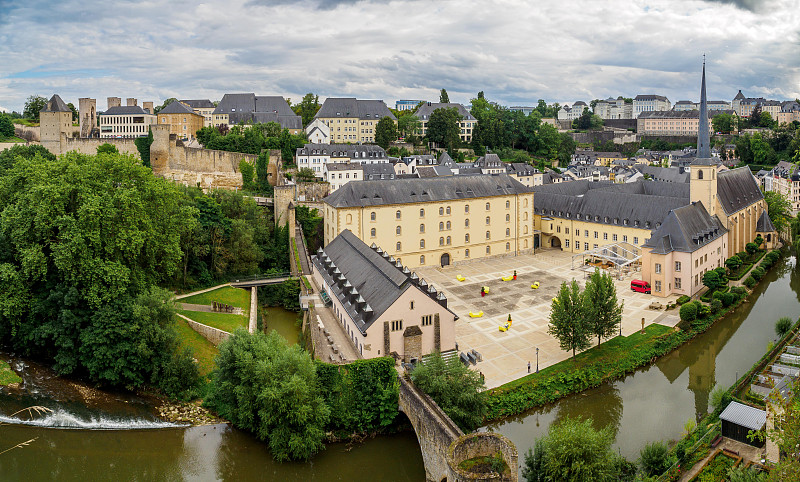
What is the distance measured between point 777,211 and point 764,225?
5.77 m

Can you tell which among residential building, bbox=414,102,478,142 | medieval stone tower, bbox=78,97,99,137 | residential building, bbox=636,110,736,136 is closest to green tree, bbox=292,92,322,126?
residential building, bbox=414,102,478,142

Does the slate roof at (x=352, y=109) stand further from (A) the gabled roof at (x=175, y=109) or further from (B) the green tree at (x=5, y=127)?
(B) the green tree at (x=5, y=127)

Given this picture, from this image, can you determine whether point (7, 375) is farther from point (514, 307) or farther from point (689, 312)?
point (689, 312)

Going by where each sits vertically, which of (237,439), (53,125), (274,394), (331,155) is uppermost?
(53,125)

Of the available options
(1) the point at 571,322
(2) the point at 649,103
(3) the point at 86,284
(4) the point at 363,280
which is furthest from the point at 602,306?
(2) the point at 649,103

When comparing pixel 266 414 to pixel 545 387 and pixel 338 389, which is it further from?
pixel 545 387

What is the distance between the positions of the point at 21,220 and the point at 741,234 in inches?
1897

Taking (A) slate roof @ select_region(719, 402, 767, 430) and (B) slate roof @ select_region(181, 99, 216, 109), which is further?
(B) slate roof @ select_region(181, 99, 216, 109)

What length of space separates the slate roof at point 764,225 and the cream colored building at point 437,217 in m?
19.9

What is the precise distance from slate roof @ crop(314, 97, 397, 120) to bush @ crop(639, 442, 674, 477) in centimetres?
6818

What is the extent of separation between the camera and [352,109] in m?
82.3

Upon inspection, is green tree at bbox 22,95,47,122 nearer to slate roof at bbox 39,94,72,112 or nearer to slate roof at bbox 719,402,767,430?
slate roof at bbox 39,94,72,112

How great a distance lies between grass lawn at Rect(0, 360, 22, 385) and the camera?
24.2 meters

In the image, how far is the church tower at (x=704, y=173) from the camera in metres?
42.6
